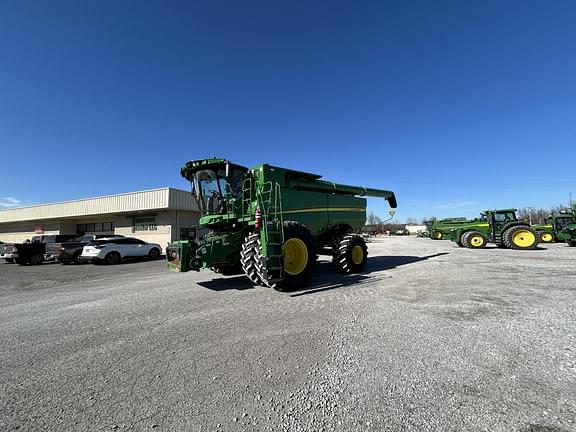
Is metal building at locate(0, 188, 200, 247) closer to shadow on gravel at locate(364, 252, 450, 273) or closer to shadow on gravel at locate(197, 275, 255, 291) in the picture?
shadow on gravel at locate(197, 275, 255, 291)

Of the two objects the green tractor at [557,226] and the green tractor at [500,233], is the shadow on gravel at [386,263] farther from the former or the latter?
the green tractor at [557,226]

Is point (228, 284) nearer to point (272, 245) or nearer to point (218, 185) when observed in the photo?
point (272, 245)

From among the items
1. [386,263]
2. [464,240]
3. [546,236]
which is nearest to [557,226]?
[546,236]

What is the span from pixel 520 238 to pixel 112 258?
25.6 metres

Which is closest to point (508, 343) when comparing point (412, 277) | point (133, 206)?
point (412, 277)

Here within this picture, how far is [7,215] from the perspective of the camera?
37.7 m

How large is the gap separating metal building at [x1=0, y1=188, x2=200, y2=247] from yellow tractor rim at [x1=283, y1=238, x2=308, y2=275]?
1645 centimetres

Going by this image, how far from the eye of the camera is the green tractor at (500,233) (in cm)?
1664

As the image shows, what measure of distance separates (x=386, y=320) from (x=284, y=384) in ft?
7.38

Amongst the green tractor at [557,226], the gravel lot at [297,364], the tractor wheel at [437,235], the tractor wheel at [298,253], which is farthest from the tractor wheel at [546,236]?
the tractor wheel at [298,253]

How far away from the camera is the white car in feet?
53.8

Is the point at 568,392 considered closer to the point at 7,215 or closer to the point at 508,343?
the point at 508,343

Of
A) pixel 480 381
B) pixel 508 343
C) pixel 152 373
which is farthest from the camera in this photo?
pixel 508 343

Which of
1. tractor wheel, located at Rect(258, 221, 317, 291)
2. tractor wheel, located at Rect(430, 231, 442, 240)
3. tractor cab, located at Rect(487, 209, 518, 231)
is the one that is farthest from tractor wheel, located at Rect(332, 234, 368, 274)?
tractor wheel, located at Rect(430, 231, 442, 240)
